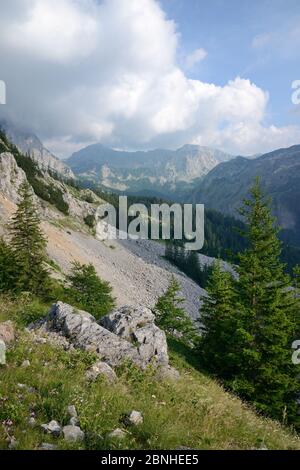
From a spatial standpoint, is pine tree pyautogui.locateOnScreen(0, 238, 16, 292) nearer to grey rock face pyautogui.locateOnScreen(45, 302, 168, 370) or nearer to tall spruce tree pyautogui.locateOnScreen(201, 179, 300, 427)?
grey rock face pyautogui.locateOnScreen(45, 302, 168, 370)

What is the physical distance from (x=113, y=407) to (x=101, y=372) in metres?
1.86

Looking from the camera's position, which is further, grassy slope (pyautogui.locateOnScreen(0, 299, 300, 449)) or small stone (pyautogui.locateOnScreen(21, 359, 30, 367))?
small stone (pyautogui.locateOnScreen(21, 359, 30, 367))

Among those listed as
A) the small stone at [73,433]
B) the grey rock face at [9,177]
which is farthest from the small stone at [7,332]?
the grey rock face at [9,177]

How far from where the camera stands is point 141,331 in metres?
12.8

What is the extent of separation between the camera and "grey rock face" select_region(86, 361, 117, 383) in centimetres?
886

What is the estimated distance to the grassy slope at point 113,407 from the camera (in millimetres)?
6289

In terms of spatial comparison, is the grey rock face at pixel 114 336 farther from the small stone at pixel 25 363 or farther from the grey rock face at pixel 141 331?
the small stone at pixel 25 363

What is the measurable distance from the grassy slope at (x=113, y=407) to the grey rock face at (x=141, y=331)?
1656 mm

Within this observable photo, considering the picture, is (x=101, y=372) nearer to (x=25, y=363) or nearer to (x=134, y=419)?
(x=25, y=363)

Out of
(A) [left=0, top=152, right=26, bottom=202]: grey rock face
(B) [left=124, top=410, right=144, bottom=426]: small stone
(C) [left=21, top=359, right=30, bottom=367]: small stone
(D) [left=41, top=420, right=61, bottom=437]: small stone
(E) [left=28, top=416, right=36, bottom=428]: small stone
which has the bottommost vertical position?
(B) [left=124, top=410, right=144, bottom=426]: small stone

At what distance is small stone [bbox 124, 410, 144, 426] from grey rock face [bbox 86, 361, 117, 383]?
1.90 m

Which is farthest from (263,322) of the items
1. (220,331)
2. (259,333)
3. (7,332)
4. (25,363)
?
(25,363)

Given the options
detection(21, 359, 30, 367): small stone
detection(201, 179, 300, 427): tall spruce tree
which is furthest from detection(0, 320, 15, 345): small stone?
detection(201, 179, 300, 427): tall spruce tree
